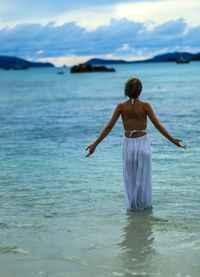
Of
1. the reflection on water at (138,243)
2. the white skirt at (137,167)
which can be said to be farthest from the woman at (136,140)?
the reflection on water at (138,243)

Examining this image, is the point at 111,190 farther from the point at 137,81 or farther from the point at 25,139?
the point at 25,139

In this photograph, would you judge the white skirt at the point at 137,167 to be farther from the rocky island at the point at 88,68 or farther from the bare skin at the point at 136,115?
the rocky island at the point at 88,68

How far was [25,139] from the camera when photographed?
1908 cm

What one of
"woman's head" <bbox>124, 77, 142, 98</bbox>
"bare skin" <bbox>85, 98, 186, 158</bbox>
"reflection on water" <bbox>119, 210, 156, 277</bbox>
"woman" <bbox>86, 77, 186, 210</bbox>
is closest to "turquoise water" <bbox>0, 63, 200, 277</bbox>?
"reflection on water" <bbox>119, 210, 156, 277</bbox>

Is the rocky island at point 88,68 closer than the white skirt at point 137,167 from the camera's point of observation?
No

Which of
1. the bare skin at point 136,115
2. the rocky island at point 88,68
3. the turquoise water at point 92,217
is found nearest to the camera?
the turquoise water at point 92,217

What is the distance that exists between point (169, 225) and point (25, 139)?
38.7ft

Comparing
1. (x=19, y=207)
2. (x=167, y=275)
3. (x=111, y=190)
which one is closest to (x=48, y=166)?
(x=111, y=190)

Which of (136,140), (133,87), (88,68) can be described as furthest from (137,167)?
(88,68)

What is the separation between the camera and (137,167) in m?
8.33

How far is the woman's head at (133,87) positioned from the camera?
8000 millimetres

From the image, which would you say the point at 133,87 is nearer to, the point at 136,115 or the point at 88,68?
the point at 136,115

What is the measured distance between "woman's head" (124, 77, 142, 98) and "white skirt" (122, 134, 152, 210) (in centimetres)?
62

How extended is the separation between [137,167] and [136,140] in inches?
14.7
